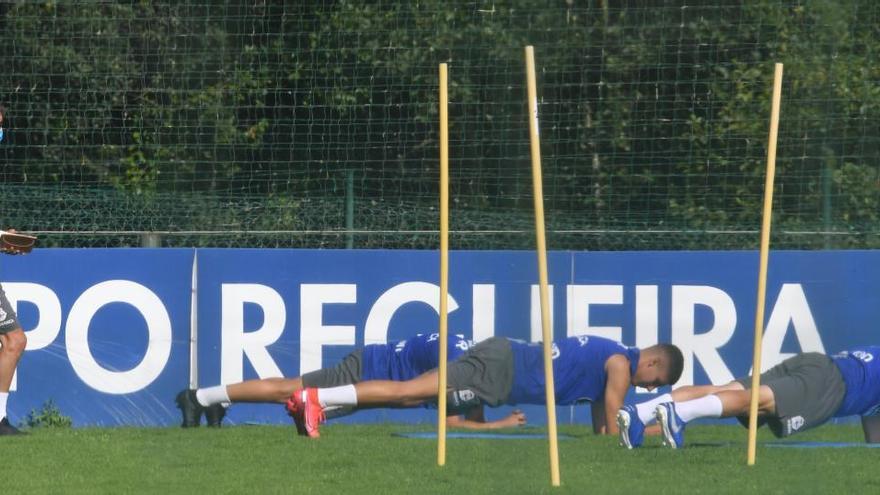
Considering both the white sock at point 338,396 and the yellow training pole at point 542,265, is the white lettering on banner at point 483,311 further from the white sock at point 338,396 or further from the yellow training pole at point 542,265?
the yellow training pole at point 542,265

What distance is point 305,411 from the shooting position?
898cm

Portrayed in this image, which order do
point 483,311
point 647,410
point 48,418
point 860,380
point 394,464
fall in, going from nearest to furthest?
1. point 394,464
2. point 647,410
3. point 860,380
4. point 48,418
5. point 483,311

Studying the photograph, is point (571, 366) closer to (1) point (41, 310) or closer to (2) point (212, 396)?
(2) point (212, 396)

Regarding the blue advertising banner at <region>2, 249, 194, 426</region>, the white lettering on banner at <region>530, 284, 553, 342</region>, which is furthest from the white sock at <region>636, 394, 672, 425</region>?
the blue advertising banner at <region>2, 249, 194, 426</region>

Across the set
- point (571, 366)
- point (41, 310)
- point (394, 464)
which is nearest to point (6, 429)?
point (41, 310)

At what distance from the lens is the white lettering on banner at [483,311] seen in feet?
31.6

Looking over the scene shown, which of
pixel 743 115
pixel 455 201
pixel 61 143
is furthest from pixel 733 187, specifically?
pixel 61 143

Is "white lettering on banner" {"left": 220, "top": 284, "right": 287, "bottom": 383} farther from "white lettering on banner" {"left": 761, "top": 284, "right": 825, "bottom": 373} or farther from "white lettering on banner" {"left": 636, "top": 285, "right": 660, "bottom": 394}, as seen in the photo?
"white lettering on banner" {"left": 761, "top": 284, "right": 825, "bottom": 373}

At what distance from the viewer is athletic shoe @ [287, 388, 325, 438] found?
895 cm

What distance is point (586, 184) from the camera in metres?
9.87

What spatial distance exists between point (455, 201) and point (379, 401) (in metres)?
1.42

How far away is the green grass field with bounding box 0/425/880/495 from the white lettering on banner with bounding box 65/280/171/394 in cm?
50

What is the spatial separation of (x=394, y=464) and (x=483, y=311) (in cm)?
216

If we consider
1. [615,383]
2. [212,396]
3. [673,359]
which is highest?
[673,359]
